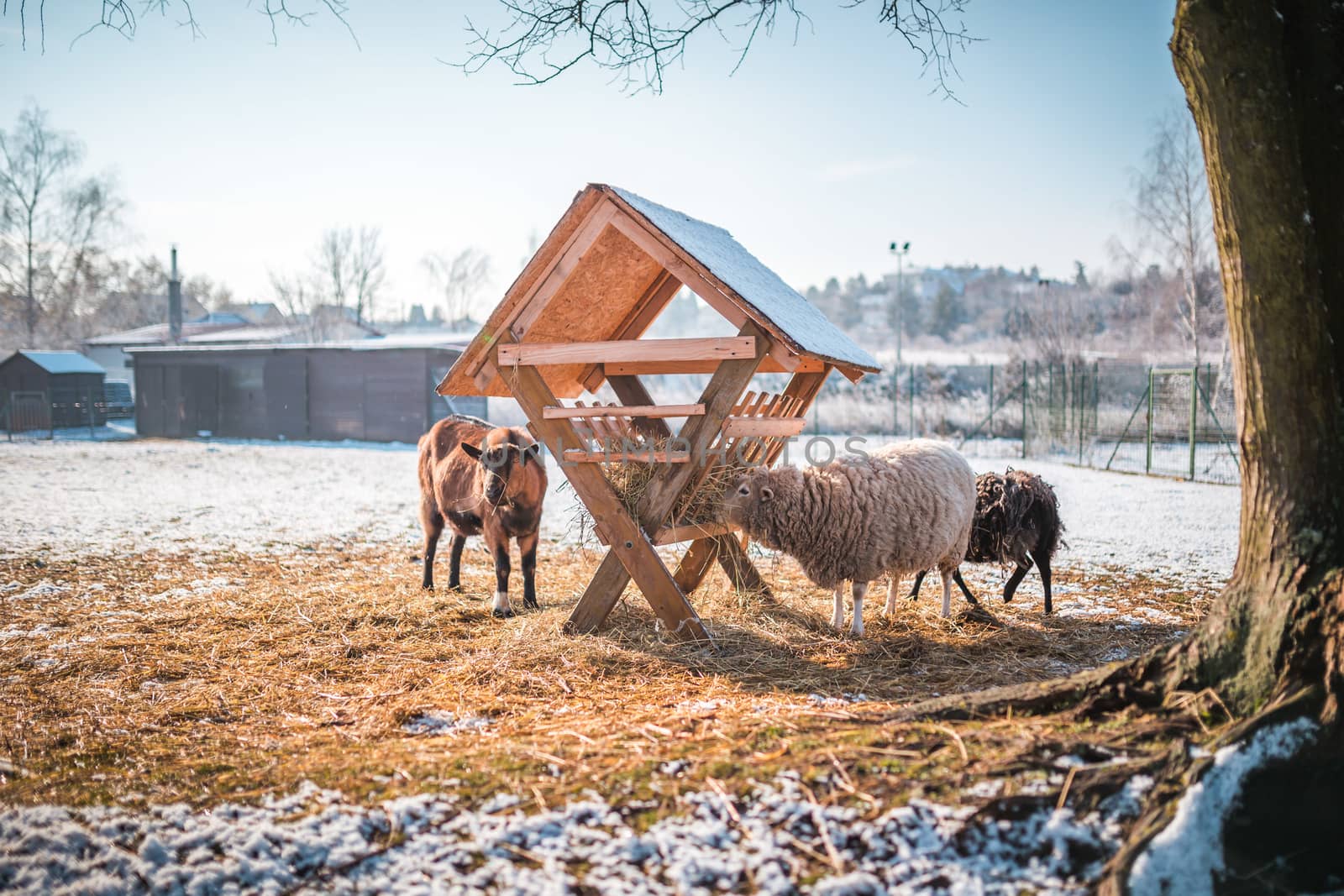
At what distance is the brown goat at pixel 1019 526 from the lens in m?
7.21

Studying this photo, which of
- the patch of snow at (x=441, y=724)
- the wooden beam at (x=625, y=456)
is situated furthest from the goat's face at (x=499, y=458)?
the patch of snow at (x=441, y=724)

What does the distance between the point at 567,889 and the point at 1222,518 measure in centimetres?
1228

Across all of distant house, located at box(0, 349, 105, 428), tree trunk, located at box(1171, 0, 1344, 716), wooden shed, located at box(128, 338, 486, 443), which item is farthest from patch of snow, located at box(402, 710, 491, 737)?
distant house, located at box(0, 349, 105, 428)

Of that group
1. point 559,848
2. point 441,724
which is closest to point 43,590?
point 441,724

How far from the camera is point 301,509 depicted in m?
13.8

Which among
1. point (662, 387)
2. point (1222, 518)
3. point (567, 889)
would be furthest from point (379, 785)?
point (662, 387)

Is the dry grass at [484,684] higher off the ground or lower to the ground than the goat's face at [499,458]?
lower

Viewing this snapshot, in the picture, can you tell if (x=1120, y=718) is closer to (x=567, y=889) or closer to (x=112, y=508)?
(x=567, y=889)

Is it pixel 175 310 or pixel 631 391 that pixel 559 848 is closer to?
pixel 631 391

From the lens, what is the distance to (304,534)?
11.4 m

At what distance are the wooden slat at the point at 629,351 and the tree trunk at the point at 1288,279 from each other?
9.93ft

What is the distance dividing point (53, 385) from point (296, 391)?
13.1 meters

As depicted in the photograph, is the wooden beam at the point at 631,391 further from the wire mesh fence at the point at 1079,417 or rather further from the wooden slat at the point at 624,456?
the wire mesh fence at the point at 1079,417

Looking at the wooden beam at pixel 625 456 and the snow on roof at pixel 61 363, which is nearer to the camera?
the wooden beam at pixel 625 456
